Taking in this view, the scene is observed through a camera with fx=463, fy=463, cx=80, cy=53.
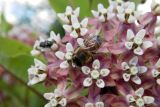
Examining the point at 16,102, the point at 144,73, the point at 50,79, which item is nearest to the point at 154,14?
the point at 144,73

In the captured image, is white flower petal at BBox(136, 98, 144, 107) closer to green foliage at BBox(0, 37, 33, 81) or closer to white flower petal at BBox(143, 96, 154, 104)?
white flower petal at BBox(143, 96, 154, 104)

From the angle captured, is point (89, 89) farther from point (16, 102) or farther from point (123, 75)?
point (16, 102)

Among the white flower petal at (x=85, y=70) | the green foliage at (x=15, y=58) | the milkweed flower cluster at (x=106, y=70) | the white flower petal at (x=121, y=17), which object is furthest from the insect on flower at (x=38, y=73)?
the green foliage at (x=15, y=58)

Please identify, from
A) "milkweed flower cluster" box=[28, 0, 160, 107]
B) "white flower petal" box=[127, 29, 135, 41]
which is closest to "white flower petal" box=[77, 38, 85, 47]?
"milkweed flower cluster" box=[28, 0, 160, 107]

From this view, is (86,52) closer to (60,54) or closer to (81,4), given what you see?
(60,54)

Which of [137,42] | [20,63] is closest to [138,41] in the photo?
[137,42]

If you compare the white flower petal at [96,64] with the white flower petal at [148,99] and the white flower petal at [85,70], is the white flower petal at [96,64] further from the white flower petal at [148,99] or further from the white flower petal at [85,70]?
the white flower petal at [148,99]
